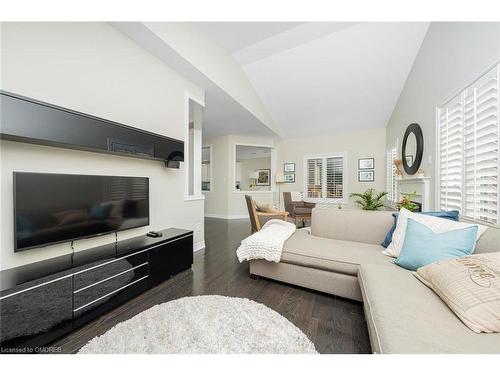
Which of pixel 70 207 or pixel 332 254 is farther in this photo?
pixel 332 254

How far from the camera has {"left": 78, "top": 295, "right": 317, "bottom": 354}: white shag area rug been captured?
3.92ft

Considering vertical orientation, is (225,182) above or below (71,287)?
above

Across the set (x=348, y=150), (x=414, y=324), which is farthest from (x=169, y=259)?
(x=348, y=150)

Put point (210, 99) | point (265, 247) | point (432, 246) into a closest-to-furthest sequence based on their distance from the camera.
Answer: point (432, 246) < point (265, 247) < point (210, 99)

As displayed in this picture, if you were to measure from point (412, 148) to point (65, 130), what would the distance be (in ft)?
15.1

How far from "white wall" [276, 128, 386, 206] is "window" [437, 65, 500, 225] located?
3337 millimetres

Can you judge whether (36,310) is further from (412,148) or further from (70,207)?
(412,148)

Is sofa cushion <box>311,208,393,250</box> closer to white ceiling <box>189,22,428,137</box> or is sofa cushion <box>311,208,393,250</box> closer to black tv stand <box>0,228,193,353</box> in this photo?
black tv stand <box>0,228,193,353</box>

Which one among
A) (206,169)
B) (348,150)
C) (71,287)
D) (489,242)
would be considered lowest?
(71,287)

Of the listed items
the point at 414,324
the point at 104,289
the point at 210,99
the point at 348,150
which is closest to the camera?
the point at 414,324

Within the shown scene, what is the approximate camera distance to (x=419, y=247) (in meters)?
1.48

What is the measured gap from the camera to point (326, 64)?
372cm

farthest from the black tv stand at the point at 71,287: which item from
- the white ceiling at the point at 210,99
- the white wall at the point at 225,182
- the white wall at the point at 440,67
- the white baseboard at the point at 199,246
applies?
the white wall at the point at 225,182
